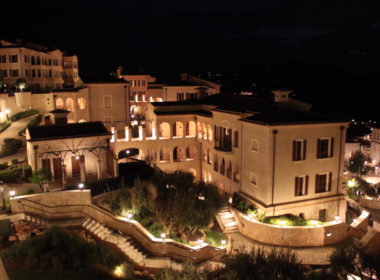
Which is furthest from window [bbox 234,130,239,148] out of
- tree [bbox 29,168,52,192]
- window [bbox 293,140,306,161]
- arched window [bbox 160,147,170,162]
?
tree [bbox 29,168,52,192]

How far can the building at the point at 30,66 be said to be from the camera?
47.6m

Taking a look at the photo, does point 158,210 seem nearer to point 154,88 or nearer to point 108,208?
point 108,208

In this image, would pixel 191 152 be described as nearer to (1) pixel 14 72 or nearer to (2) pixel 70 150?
(2) pixel 70 150

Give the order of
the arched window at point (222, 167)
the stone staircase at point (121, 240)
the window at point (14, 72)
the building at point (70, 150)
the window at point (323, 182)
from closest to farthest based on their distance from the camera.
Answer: the stone staircase at point (121, 240), the window at point (323, 182), the building at point (70, 150), the arched window at point (222, 167), the window at point (14, 72)

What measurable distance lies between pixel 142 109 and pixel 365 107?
44.4 metres

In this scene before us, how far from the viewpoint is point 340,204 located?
29.0 m

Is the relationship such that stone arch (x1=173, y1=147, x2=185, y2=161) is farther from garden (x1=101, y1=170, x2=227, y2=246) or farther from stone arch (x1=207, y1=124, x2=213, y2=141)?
garden (x1=101, y1=170, x2=227, y2=246)

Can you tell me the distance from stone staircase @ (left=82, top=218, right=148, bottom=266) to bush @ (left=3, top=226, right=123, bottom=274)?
2.27 m

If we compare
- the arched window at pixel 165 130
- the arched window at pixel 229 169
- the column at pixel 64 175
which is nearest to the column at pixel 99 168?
the column at pixel 64 175

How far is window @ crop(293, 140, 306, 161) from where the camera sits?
2697 cm

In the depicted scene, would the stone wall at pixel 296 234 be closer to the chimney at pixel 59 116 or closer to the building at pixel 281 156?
the building at pixel 281 156

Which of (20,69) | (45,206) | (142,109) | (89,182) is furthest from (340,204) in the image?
(20,69)

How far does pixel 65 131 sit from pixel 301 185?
19.7 m

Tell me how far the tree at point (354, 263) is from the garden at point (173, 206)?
9.05 m
